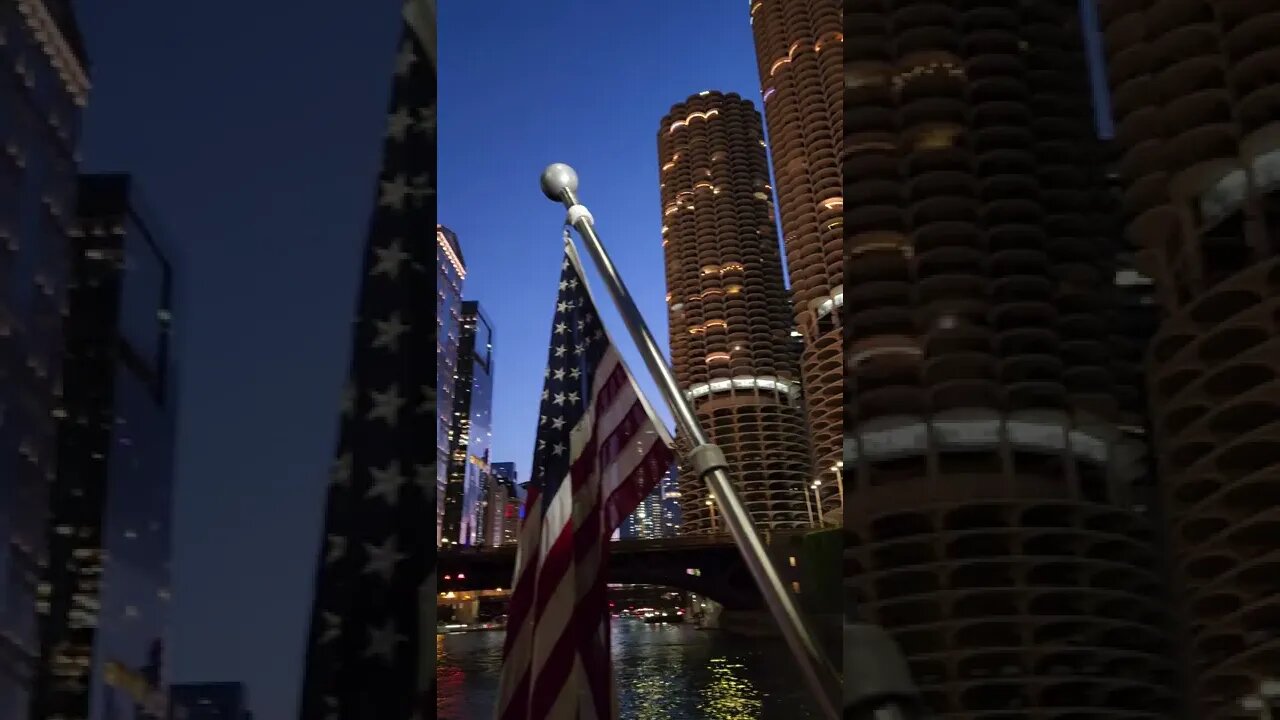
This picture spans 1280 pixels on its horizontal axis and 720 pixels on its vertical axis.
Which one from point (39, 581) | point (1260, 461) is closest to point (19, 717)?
point (39, 581)

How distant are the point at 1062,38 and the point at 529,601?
222 centimetres

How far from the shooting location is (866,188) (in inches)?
60.1

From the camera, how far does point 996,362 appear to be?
134 centimetres

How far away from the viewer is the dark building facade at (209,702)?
266 cm

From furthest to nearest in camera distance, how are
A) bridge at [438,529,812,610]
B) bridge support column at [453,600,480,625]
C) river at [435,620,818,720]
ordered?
bridge support column at [453,600,480,625]
bridge at [438,529,812,610]
river at [435,620,818,720]

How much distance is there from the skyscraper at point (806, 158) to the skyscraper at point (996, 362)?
58908 mm

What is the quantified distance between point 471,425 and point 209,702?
90427 mm

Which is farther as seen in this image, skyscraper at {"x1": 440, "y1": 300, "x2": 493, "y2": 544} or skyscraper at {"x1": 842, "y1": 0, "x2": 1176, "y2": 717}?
skyscraper at {"x1": 440, "y1": 300, "x2": 493, "y2": 544}

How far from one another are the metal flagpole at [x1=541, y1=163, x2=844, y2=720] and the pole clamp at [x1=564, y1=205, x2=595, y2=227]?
0.02 m

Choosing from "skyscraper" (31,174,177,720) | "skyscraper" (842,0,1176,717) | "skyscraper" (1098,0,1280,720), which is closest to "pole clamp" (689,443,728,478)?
"skyscraper" (842,0,1176,717)

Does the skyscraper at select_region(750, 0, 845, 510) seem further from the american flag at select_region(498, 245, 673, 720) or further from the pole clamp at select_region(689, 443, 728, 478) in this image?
the pole clamp at select_region(689, 443, 728, 478)

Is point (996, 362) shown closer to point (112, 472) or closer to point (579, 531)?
point (579, 531)

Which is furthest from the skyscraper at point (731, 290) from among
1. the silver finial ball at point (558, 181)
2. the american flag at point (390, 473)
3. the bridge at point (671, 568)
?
the american flag at point (390, 473)

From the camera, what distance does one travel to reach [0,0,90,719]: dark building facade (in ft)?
8.71
